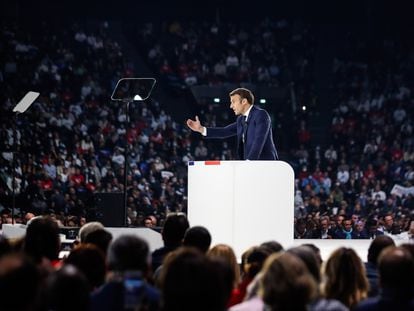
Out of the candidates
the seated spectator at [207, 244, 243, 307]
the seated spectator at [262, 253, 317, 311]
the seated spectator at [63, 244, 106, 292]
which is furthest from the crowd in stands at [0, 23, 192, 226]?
the seated spectator at [262, 253, 317, 311]

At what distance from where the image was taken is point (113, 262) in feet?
13.3

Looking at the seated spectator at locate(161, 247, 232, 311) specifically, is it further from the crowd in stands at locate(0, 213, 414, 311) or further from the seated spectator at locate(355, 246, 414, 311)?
the seated spectator at locate(355, 246, 414, 311)

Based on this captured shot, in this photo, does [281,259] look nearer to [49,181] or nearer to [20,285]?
[20,285]

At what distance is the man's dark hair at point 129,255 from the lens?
401 cm

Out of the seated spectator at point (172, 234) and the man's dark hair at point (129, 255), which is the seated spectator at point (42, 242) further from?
the man's dark hair at point (129, 255)

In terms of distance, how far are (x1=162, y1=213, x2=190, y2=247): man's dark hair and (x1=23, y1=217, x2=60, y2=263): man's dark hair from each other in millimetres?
847

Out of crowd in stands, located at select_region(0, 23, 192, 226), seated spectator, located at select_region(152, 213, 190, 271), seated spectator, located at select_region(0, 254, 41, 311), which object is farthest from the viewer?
crowd in stands, located at select_region(0, 23, 192, 226)

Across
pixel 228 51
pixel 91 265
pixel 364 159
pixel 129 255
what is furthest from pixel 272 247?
pixel 228 51

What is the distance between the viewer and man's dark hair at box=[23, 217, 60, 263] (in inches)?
198

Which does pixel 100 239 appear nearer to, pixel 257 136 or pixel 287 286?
pixel 287 286

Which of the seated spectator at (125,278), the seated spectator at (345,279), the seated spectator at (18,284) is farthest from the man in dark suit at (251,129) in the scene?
the seated spectator at (18,284)

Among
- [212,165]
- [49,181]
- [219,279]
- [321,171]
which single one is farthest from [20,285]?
[321,171]

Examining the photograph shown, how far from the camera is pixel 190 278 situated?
3.25 meters

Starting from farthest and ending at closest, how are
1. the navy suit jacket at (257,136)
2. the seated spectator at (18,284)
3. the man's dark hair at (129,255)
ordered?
the navy suit jacket at (257,136) < the man's dark hair at (129,255) < the seated spectator at (18,284)
